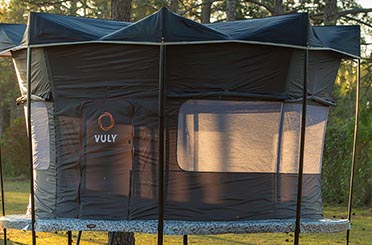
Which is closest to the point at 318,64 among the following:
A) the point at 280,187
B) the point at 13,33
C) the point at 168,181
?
the point at 280,187

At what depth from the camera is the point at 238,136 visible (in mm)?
7773

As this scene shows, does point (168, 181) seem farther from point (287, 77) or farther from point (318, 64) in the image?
point (318, 64)

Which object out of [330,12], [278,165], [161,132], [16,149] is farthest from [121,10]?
[16,149]

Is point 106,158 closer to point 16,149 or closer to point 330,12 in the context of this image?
point 330,12

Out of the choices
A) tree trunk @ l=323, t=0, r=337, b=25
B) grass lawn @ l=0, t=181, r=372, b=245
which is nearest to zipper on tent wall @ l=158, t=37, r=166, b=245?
grass lawn @ l=0, t=181, r=372, b=245

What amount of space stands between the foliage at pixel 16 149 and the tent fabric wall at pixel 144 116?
20108 mm

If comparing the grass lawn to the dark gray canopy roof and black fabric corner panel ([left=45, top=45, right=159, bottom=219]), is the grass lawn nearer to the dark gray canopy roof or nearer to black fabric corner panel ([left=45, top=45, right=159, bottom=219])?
black fabric corner panel ([left=45, top=45, right=159, bottom=219])

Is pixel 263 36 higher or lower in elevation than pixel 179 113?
higher

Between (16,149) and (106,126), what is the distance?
2095cm

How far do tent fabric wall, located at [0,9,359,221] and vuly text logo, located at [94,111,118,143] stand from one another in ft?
0.03

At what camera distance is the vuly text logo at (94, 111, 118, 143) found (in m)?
7.62

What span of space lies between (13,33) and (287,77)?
125 inches

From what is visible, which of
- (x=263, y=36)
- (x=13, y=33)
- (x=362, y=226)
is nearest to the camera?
(x=263, y=36)

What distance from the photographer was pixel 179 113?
299 inches
